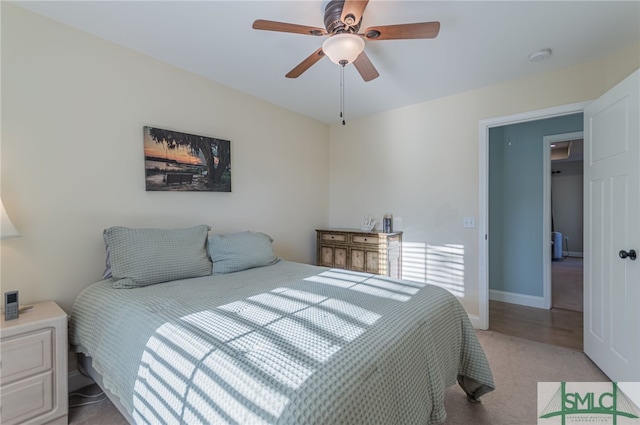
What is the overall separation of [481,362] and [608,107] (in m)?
2.13

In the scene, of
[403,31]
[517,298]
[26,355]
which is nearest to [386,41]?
[403,31]

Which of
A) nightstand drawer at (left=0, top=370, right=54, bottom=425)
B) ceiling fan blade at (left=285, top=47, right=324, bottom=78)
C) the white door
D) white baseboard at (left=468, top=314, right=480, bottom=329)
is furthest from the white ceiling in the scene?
white baseboard at (left=468, top=314, right=480, bottom=329)

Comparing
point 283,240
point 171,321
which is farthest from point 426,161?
point 171,321

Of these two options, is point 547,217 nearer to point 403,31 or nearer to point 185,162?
point 403,31

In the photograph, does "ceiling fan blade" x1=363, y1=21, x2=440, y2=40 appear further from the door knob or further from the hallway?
the hallway

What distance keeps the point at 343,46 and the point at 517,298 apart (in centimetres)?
393

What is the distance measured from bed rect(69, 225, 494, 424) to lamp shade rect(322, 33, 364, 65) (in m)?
1.45

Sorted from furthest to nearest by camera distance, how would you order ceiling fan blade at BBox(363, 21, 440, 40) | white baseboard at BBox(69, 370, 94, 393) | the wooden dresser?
1. the wooden dresser
2. white baseboard at BBox(69, 370, 94, 393)
3. ceiling fan blade at BBox(363, 21, 440, 40)

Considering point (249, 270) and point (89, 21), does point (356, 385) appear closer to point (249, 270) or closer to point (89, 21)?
point (249, 270)

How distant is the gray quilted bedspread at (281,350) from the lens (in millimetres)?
874

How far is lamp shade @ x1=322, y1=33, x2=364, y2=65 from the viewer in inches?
64.9

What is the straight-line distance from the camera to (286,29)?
64.5 inches

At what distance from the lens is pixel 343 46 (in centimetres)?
167

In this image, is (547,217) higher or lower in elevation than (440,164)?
lower
